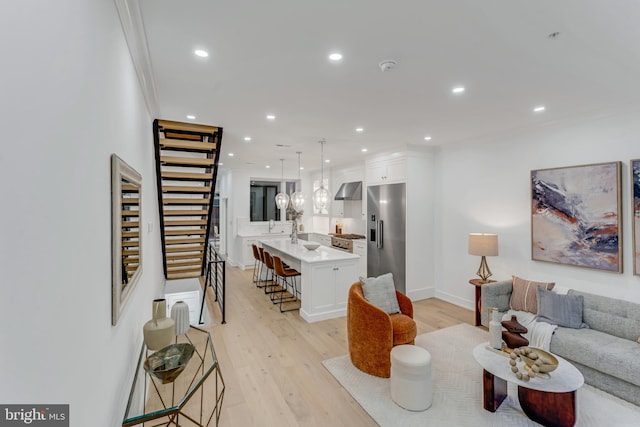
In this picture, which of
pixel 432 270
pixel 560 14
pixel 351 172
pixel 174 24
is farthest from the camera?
pixel 351 172

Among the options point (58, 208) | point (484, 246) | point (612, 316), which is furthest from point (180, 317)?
point (612, 316)

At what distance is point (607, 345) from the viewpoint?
2697 mm

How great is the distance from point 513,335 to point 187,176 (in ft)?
14.7

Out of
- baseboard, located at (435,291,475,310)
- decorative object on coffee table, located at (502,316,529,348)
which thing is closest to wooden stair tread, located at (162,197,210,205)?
decorative object on coffee table, located at (502,316,529,348)

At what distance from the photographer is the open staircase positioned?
4031mm

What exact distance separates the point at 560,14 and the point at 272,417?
3407 mm

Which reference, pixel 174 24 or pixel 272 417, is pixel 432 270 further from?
pixel 174 24

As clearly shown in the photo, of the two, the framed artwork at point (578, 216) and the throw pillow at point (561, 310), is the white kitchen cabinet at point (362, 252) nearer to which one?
the framed artwork at point (578, 216)

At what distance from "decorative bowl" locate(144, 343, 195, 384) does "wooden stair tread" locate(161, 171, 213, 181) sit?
116 inches

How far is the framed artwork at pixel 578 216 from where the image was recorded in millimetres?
3252

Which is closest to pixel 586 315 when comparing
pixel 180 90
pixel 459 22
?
pixel 459 22

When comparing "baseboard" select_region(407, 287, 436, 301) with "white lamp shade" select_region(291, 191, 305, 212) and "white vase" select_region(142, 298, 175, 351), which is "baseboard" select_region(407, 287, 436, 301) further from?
"white vase" select_region(142, 298, 175, 351)

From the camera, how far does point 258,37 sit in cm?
197

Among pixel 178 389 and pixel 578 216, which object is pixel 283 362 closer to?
pixel 178 389
